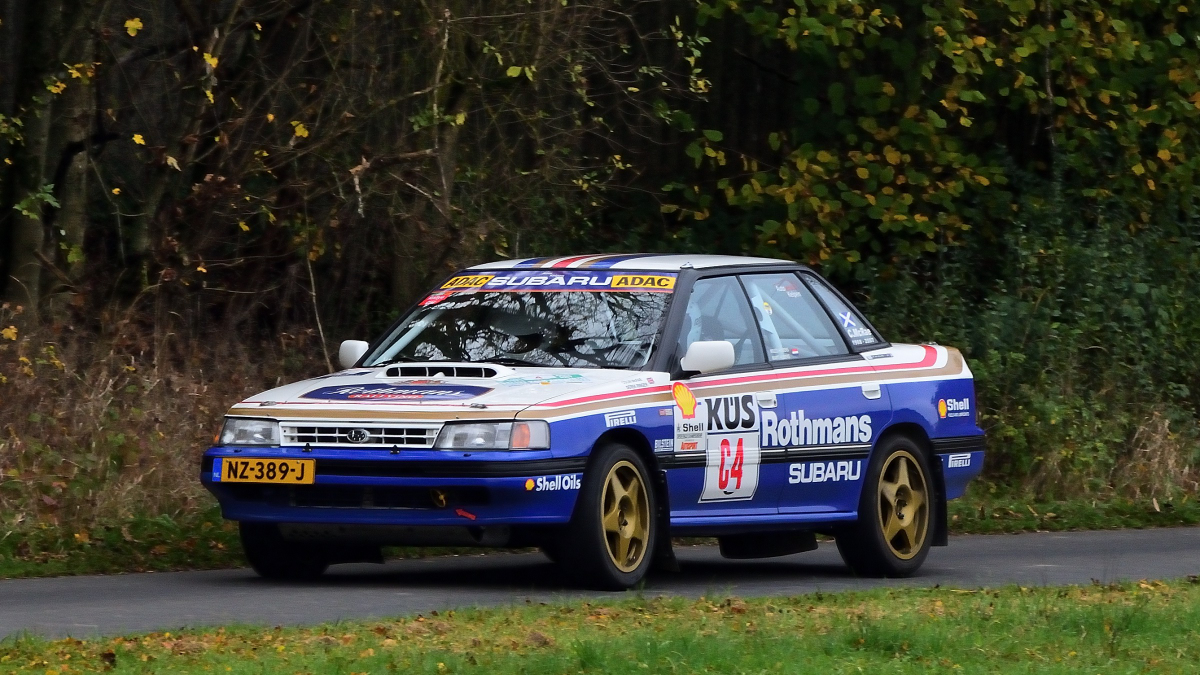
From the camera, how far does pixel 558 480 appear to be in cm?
943

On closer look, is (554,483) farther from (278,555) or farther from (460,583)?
(278,555)

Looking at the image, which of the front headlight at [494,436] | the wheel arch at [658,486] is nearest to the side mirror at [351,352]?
the front headlight at [494,436]

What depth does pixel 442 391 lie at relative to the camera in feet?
31.8

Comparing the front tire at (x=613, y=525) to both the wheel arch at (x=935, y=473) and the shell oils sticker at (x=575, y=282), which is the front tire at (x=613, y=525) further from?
the wheel arch at (x=935, y=473)

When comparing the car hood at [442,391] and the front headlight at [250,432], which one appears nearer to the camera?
the car hood at [442,391]

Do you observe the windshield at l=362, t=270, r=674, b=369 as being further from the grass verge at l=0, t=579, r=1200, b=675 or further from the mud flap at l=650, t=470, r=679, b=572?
the grass verge at l=0, t=579, r=1200, b=675

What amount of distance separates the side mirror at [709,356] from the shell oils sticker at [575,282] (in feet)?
1.84

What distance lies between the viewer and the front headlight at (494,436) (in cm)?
937

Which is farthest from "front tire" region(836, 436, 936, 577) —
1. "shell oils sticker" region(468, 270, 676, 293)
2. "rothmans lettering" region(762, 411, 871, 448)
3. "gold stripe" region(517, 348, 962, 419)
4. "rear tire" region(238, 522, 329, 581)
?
"rear tire" region(238, 522, 329, 581)

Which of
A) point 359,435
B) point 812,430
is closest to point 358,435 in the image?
point 359,435

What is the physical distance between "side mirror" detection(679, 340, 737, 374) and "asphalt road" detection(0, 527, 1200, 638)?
1071 millimetres

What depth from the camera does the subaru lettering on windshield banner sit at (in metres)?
10.7

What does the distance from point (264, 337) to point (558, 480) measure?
7385 mm

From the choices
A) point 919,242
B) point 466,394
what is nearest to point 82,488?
point 466,394
